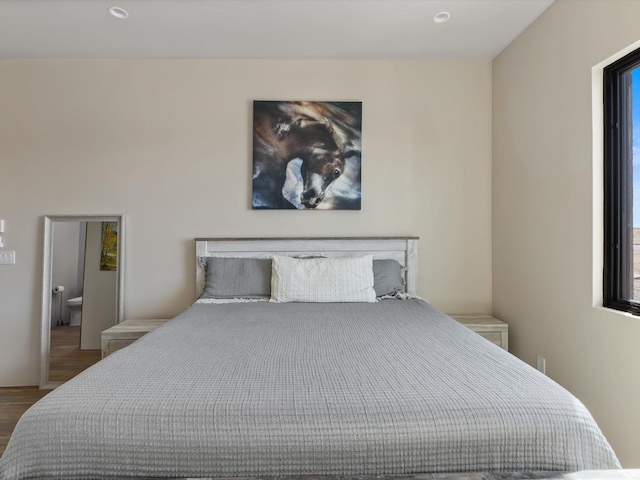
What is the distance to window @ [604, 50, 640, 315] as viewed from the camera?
5.96 ft

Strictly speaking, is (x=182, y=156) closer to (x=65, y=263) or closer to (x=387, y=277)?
(x=65, y=263)

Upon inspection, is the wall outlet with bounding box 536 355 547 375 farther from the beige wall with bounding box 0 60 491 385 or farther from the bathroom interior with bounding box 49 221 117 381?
the bathroom interior with bounding box 49 221 117 381

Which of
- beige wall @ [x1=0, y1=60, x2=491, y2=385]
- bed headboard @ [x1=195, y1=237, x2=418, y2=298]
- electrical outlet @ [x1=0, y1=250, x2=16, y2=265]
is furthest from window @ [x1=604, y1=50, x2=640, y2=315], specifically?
electrical outlet @ [x1=0, y1=250, x2=16, y2=265]

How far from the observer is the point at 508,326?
2762mm

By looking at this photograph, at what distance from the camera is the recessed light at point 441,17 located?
2383 millimetres

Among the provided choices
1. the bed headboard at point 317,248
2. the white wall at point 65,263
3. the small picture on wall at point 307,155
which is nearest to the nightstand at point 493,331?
the bed headboard at point 317,248

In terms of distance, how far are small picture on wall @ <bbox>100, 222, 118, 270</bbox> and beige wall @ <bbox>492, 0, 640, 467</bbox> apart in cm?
296

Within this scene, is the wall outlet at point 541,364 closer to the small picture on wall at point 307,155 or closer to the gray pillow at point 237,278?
the small picture on wall at point 307,155

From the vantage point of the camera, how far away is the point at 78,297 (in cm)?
298

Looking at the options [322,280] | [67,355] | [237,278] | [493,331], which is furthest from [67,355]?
[493,331]

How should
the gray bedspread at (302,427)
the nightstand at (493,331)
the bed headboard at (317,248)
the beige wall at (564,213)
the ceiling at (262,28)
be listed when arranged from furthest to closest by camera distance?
the bed headboard at (317,248) < the nightstand at (493,331) < the ceiling at (262,28) < the beige wall at (564,213) < the gray bedspread at (302,427)

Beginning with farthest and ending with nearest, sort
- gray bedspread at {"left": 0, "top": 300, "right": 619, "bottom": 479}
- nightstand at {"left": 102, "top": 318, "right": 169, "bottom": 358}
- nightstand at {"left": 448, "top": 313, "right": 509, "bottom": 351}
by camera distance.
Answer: nightstand at {"left": 448, "top": 313, "right": 509, "bottom": 351}, nightstand at {"left": 102, "top": 318, "right": 169, "bottom": 358}, gray bedspread at {"left": 0, "top": 300, "right": 619, "bottom": 479}

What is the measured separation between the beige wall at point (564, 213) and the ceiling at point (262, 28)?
327mm

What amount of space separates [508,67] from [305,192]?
68.6 inches
